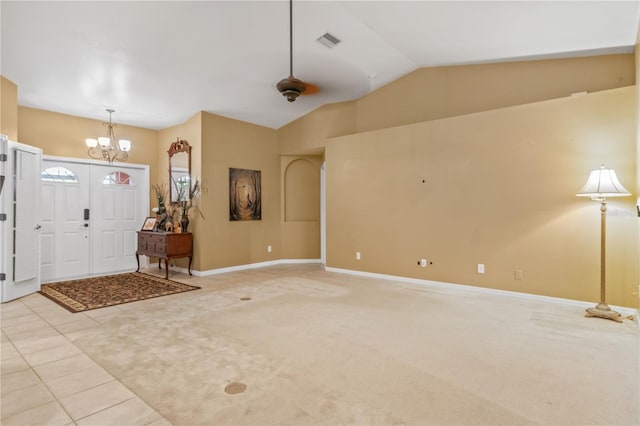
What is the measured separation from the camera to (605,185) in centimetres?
355

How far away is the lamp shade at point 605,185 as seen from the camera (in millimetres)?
3520

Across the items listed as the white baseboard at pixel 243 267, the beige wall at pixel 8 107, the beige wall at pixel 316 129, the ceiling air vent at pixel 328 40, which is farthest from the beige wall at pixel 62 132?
the ceiling air vent at pixel 328 40

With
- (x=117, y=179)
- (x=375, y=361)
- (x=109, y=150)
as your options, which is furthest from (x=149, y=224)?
(x=375, y=361)

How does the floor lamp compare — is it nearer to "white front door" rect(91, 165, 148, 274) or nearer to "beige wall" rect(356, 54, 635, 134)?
"beige wall" rect(356, 54, 635, 134)

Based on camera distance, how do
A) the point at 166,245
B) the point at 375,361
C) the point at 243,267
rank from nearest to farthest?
1. the point at 375,361
2. the point at 166,245
3. the point at 243,267

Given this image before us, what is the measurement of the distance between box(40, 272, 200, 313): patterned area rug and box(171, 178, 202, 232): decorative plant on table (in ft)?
3.86

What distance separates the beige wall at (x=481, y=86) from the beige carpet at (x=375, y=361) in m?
2.95

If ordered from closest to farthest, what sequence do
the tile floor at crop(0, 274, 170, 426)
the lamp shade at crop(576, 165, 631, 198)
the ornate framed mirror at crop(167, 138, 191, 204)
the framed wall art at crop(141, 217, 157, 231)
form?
the tile floor at crop(0, 274, 170, 426), the lamp shade at crop(576, 165, 631, 198), the ornate framed mirror at crop(167, 138, 191, 204), the framed wall art at crop(141, 217, 157, 231)

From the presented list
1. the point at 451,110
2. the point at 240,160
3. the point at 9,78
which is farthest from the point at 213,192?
the point at 451,110

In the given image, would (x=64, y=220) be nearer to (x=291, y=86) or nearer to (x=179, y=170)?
(x=179, y=170)

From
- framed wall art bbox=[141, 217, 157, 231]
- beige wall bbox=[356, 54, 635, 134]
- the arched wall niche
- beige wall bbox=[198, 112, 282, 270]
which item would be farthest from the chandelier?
beige wall bbox=[356, 54, 635, 134]

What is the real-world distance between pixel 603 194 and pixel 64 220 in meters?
8.29

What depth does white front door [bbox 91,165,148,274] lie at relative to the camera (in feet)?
21.3

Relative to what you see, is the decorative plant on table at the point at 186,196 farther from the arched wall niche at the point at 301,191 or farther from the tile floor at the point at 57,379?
the tile floor at the point at 57,379
